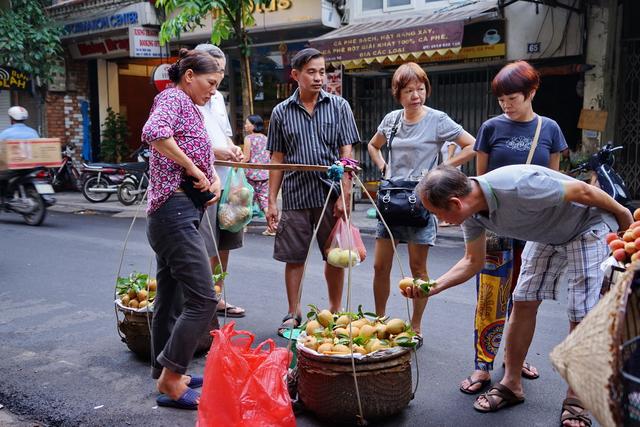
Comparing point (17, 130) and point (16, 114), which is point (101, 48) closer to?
point (16, 114)

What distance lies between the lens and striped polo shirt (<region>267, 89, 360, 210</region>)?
177 inches

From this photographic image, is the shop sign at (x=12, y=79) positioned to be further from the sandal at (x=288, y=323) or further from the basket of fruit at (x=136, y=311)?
the sandal at (x=288, y=323)

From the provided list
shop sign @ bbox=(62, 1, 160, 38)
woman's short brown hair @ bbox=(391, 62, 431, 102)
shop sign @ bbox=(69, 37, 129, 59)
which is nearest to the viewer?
woman's short brown hair @ bbox=(391, 62, 431, 102)

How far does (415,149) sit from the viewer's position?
13.9 ft

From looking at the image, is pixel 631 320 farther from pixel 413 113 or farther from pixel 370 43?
pixel 370 43

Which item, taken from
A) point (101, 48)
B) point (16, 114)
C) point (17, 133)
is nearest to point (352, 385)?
point (17, 133)

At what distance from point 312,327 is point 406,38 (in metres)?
7.56

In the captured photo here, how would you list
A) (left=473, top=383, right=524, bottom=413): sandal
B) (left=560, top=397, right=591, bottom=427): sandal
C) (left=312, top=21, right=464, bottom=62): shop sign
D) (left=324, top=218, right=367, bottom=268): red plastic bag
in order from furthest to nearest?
(left=312, top=21, right=464, bottom=62): shop sign
(left=324, top=218, right=367, bottom=268): red plastic bag
(left=473, top=383, right=524, bottom=413): sandal
(left=560, top=397, right=591, bottom=427): sandal

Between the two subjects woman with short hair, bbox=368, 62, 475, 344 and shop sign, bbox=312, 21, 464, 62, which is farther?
shop sign, bbox=312, 21, 464, 62

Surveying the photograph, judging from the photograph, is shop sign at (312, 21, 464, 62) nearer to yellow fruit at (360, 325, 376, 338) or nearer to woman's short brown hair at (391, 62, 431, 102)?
woman's short brown hair at (391, 62, 431, 102)

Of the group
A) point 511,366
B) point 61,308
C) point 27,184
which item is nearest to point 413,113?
point 511,366

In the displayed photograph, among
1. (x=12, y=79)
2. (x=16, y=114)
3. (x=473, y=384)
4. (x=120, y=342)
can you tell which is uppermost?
(x=12, y=79)

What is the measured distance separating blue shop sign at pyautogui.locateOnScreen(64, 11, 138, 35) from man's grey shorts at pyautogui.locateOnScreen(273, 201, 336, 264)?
11368mm

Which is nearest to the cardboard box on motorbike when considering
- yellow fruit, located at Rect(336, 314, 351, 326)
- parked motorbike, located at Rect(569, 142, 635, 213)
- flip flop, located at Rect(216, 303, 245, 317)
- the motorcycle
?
the motorcycle
